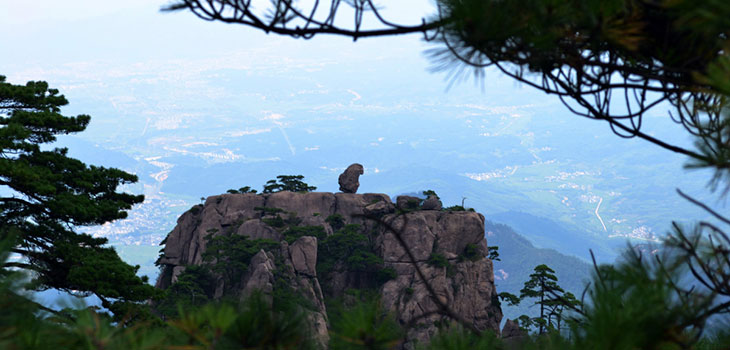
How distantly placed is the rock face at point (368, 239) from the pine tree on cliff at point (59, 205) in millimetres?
16216

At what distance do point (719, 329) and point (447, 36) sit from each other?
213 cm

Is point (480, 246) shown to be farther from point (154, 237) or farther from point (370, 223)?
point (154, 237)

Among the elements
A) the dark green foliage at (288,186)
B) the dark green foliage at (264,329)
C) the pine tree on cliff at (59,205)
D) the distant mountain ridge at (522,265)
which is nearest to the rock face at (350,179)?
the dark green foliage at (288,186)

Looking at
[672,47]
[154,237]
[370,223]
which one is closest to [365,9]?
[672,47]

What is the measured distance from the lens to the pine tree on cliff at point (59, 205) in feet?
35.1

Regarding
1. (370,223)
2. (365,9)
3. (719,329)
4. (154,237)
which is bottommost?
(719,329)

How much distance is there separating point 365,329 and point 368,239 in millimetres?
30019

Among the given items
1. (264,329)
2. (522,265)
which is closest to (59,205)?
(264,329)

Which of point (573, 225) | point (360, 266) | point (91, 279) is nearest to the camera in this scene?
point (91, 279)

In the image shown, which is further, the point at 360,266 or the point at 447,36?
the point at 360,266

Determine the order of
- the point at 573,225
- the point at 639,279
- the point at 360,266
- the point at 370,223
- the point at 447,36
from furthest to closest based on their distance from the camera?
the point at 573,225, the point at 370,223, the point at 360,266, the point at 447,36, the point at 639,279

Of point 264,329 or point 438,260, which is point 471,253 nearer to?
point 438,260

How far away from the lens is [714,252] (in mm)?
3154

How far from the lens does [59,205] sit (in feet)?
35.0
